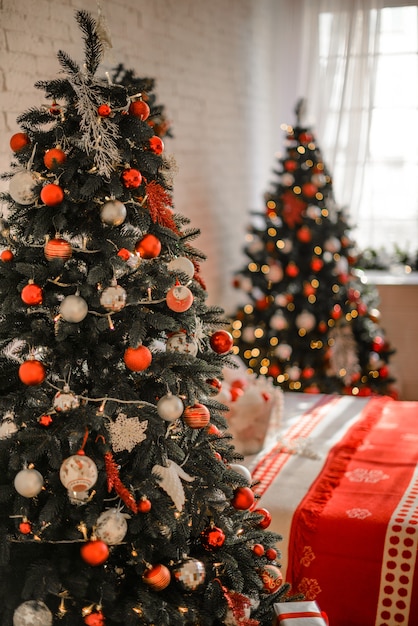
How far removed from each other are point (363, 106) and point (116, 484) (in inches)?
181

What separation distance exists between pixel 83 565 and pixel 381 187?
182 inches

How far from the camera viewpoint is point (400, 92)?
5.69m

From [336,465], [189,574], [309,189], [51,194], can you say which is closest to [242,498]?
[189,574]

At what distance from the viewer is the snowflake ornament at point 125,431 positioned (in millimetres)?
1872

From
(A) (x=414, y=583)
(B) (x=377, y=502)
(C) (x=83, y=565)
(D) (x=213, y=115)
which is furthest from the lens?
(D) (x=213, y=115)

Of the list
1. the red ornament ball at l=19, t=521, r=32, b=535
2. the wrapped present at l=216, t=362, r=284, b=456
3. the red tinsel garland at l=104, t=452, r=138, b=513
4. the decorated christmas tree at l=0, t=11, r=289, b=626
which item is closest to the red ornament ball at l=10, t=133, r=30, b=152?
the decorated christmas tree at l=0, t=11, r=289, b=626

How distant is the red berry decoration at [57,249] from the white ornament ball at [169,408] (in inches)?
17.4

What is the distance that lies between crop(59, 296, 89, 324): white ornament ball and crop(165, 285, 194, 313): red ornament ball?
0.72ft

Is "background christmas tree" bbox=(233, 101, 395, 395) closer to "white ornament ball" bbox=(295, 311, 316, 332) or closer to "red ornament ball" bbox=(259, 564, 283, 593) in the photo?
"white ornament ball" bbox=(295, 311, 316, 332)

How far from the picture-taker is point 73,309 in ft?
5.98

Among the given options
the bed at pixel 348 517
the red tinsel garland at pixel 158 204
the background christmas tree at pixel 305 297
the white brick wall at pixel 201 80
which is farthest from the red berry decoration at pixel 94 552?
the background christmas tree at pixel 305 297

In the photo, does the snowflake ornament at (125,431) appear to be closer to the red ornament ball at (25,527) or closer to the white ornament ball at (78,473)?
the white ornament ball at (78,473)

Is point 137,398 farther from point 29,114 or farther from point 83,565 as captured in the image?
point 29,114

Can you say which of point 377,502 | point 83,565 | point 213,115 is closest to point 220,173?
point 213,115
